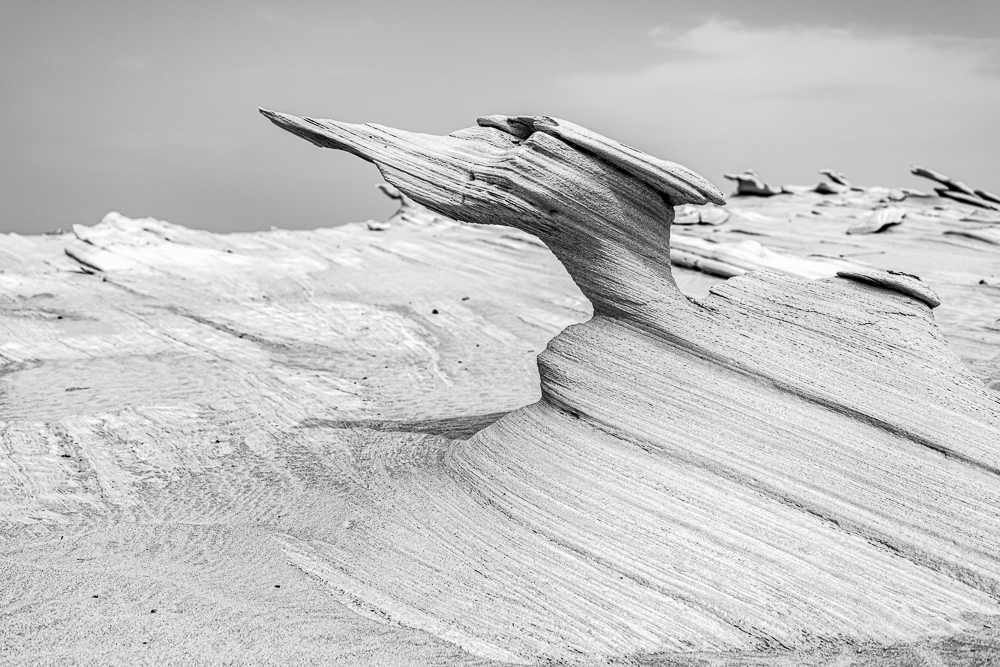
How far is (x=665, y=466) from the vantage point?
5.09 m

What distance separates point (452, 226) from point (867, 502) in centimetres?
1349

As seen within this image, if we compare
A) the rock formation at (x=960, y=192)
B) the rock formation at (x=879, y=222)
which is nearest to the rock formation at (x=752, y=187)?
the rock formation at (x=960, y=192)

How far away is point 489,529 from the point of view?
5.05 metres

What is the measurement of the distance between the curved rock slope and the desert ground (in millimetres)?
16

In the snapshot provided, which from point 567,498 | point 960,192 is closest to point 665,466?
point 567,498

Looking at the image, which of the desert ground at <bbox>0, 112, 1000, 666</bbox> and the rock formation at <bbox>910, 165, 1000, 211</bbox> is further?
the rock formation at <bbox>910, 165, 1000, 211</bbox>

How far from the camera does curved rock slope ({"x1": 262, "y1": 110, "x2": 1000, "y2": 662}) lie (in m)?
4.37

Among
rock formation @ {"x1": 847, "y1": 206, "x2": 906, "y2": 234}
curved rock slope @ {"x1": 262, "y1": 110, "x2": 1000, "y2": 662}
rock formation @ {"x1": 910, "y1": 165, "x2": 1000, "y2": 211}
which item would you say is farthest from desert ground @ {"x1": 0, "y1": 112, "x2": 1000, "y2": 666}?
rock formation @ {"x1": 910, "y1": 165, "x2": 1000, "y2": 211}

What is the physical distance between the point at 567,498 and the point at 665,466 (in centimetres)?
60

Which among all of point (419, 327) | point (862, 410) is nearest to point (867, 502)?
point (862, 410)

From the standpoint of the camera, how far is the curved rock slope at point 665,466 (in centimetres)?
437

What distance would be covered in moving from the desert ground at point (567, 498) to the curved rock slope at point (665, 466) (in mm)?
16

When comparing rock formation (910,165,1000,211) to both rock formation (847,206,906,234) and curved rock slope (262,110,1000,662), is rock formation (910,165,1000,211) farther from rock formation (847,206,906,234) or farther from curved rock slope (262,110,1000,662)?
curved rock slope (262,110,1000,662)

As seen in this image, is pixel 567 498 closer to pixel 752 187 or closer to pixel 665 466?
pixel 665 466
